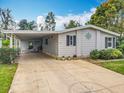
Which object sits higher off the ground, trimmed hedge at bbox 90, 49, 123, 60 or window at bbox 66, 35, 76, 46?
window at bbox 66, 35, 76, 46

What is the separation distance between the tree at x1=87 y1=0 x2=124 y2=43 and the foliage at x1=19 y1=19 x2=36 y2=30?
38.9m

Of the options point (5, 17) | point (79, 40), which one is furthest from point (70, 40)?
point (5, 17)

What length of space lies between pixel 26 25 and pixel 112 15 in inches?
1698

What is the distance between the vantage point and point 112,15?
25.0 m

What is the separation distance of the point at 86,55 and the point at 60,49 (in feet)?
9.15

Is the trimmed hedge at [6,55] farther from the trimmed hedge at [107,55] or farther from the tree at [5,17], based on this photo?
the tree at [5,17]

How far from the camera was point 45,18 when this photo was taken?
60.9 metres

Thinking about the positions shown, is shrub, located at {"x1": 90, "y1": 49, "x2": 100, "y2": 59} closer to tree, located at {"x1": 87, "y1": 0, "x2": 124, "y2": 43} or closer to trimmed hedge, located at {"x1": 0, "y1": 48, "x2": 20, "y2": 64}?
trimmed hedge, located at {"x1": 0, "y1": 48, "x2": 20, "y2": 64}

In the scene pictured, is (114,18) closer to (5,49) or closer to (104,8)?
(104,8)

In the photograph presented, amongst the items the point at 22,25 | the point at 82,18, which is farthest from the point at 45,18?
the point at 82,18

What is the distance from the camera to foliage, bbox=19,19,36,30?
61975 millimetres

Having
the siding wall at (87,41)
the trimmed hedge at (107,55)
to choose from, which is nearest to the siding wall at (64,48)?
the siding wall at (87,41)

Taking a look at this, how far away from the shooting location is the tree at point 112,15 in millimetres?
24656

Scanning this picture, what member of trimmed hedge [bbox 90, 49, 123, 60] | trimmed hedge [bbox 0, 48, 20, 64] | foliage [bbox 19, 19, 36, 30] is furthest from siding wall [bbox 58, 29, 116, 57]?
foliage [bbox 19, 19, 36, 30]
